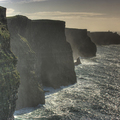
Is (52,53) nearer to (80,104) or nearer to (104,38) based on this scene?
(80,104)

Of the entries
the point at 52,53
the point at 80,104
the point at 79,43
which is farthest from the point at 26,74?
the point at 79,43

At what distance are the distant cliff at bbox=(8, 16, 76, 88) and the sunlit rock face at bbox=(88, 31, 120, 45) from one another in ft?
456

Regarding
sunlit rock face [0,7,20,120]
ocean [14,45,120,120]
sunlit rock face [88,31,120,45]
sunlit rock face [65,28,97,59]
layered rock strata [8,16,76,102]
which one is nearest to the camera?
sunlit rock face [0,7,20,120]

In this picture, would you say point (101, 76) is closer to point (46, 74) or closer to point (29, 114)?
point (46, 74)

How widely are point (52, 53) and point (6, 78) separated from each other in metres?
25.0

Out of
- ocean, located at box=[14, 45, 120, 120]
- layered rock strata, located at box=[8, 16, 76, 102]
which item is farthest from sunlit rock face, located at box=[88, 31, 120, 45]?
ocean, located at box=[14, 45, 120, 120]

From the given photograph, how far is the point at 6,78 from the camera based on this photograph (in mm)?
17781

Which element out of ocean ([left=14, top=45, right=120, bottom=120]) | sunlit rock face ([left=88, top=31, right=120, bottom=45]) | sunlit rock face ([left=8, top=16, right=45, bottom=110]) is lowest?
ocean ([left=14, top=45, right=120, bottom=120])

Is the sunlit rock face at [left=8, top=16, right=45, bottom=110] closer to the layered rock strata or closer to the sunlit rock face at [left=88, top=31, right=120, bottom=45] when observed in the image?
the layered rock strata

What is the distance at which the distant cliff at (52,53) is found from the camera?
40.4 metres

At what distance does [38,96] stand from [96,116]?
9.45 m

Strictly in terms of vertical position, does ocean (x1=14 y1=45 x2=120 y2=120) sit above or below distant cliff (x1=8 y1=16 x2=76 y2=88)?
below

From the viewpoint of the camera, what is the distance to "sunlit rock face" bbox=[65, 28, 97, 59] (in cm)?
9504

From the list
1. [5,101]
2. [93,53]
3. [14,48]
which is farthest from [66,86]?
[93,53]
